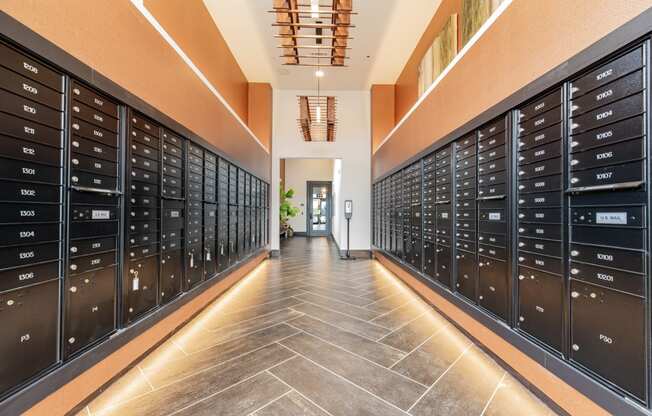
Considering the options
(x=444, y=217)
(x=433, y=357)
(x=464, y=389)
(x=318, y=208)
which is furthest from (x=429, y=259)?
(x=318, y=208)

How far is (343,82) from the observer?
6312 millimetres

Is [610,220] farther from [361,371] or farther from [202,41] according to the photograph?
[202,41]

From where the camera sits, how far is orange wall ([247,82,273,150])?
6.24 meters

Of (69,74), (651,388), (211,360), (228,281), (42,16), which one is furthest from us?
(228,281)

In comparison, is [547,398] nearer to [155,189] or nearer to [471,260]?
[471,260]

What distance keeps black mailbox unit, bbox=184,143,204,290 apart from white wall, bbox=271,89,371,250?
3857mm

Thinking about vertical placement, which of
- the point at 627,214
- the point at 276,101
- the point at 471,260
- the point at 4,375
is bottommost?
the point at 4,375

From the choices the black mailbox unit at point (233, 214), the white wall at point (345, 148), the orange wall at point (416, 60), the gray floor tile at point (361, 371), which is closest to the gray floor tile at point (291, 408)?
the gray floor tile at point (361, 371)

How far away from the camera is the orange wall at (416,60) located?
11.4 ft

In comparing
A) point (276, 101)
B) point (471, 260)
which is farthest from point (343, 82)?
point (471, 260)

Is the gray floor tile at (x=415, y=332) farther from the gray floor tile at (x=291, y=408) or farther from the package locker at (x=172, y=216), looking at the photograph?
the package locker at (x=172, y=216)

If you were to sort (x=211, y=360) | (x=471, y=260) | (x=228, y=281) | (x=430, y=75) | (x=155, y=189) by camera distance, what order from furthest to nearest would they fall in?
(x=430, y=75) < (x=228, y=281) < (x=471, y=260) < (x=155, y=189) < (x=211, y=360)

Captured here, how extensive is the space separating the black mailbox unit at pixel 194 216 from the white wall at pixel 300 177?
934 cm

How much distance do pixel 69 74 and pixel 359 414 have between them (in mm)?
1962
